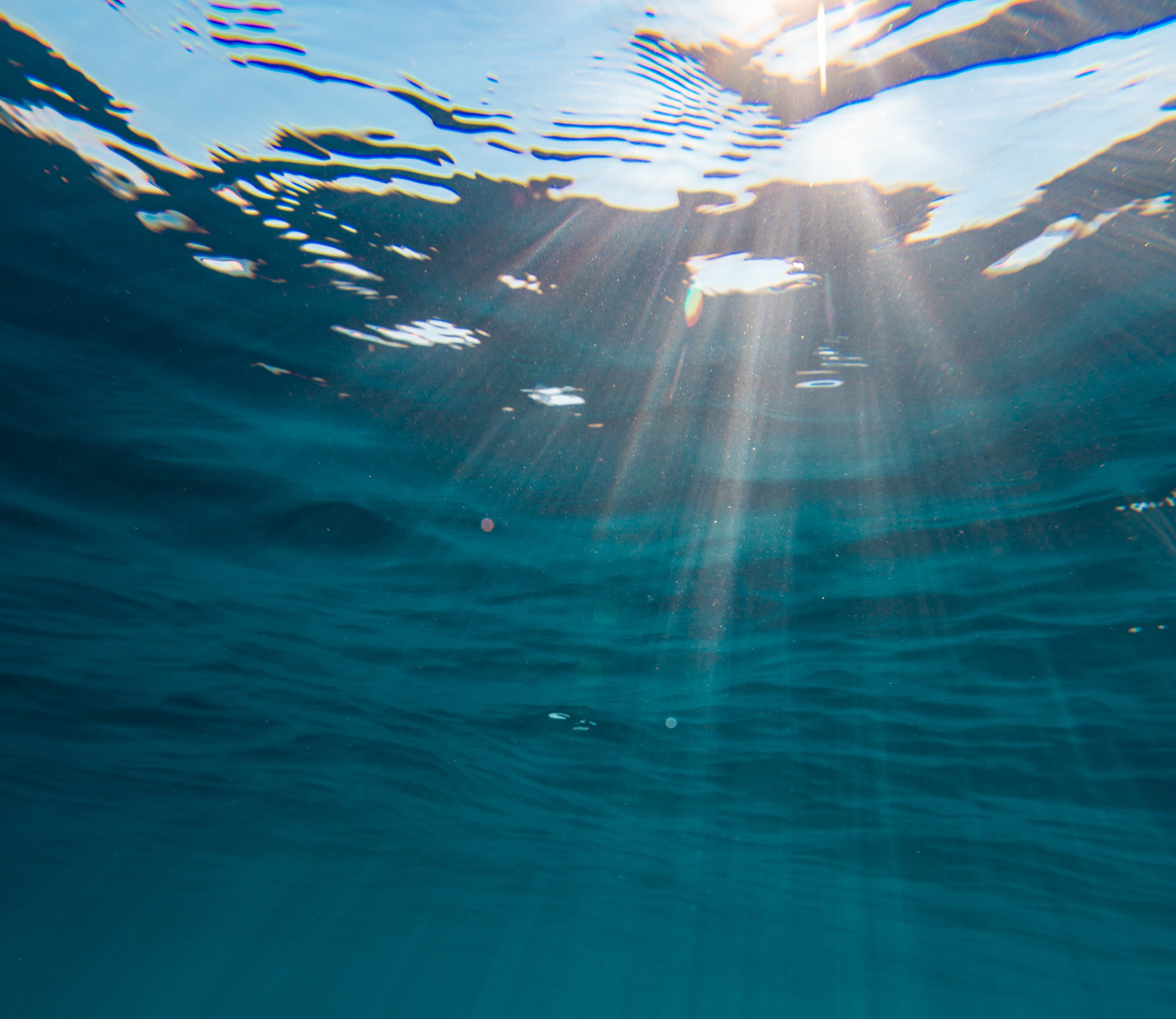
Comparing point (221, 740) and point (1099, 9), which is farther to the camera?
point (221, 740)

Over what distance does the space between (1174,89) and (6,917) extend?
63.7 metres

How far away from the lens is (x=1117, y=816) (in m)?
15.9

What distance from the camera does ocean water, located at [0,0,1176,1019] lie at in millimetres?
6137

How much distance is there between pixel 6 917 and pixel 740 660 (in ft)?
180

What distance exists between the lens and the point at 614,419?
32.4 ft

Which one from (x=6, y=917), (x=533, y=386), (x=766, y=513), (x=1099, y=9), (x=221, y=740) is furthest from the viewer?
(x=6, y=917)

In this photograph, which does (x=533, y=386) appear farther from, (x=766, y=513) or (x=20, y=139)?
(x=20, y=139)

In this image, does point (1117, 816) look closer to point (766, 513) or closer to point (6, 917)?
point (766, 513)

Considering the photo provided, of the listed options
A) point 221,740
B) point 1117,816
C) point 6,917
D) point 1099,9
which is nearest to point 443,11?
point 1099,9

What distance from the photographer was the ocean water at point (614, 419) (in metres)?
6.14

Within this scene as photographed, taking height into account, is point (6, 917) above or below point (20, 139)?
below

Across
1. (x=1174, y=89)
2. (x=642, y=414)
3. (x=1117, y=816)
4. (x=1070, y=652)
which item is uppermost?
(x=1174, y=89)

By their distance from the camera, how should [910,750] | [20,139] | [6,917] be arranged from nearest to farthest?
[20,139] → [910,750] → [6,917]

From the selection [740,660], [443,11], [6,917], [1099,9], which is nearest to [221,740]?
[740,660]
